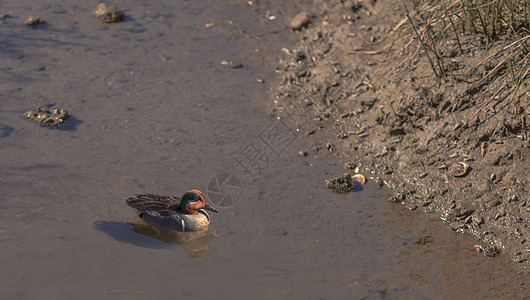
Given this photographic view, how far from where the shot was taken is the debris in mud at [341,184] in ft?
21.2

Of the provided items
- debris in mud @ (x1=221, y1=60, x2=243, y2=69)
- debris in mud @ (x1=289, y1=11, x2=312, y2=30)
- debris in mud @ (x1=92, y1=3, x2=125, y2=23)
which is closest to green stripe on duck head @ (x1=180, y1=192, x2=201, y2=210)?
debris in mud @ (x1=221, y1=60, x2=243, y2=69)

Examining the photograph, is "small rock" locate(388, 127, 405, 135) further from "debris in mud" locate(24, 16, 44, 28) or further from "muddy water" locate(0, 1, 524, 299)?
"debris in mud" locate(24, 16, 44, 28)

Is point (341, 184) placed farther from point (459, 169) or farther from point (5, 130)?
point (5, 130)

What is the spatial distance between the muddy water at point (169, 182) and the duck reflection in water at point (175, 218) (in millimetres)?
60

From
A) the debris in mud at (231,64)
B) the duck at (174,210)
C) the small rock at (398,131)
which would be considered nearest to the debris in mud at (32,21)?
the debris in mud at (231,64)

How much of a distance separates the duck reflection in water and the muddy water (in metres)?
0.06

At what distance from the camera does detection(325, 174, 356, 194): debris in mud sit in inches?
254

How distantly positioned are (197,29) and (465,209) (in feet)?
17.8

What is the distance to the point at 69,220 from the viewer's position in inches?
218

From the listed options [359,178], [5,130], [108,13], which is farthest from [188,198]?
[108,13]

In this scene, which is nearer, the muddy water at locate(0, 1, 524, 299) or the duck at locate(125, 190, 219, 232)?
the muddy water at locate(0, 1, 524, 299)

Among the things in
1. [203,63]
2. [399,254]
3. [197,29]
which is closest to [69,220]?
[399,254]

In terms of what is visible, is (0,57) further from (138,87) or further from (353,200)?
(353,200)

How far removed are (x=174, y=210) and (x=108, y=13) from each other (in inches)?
189
